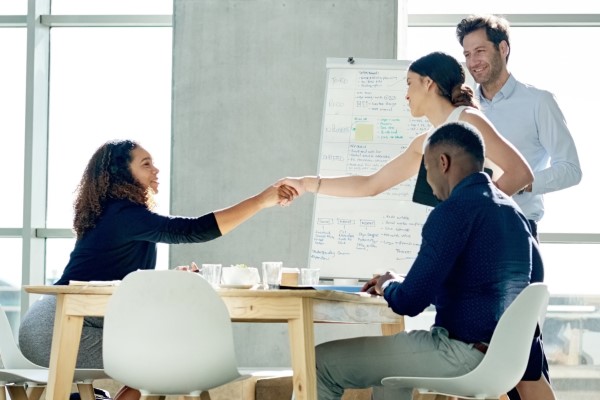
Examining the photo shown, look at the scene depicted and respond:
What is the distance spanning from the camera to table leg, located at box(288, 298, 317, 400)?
2.80m

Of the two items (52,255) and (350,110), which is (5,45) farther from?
(350,110)

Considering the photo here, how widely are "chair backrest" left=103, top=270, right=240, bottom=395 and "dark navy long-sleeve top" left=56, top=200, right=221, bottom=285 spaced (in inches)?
32.1

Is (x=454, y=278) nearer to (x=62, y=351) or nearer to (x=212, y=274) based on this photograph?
(x=212, y=274)

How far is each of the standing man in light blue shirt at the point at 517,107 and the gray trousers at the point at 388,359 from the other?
1.17 meters

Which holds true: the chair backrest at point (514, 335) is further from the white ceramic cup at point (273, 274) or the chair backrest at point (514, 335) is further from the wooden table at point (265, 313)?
the white ceramic cup at point (273, 274)

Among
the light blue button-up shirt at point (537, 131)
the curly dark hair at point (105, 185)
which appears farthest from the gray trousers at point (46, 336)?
the light blue button-up shirt at point (537, 131)

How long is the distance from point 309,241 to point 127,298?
2.71 m

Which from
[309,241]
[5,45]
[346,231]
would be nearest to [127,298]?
[346,231]

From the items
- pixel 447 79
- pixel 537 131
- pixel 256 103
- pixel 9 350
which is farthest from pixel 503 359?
pixel 256 103

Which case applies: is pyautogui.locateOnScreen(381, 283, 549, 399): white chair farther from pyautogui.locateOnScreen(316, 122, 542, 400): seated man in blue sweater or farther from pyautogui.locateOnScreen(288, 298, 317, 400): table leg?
pyautogui.locateOnScreen(288, 298, 317, 400): table leg

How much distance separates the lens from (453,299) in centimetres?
275

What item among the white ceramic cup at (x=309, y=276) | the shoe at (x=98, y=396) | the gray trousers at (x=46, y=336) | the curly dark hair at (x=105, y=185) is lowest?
the shoe at (x=98, y=396)

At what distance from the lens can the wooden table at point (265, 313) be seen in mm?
2818

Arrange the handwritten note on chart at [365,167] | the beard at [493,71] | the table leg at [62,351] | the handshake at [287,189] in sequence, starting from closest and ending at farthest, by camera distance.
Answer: the table leg at [62,351] < the beard at [493,71] < the handshake at [287,189] < the handwritten note on chart at [365,167]
